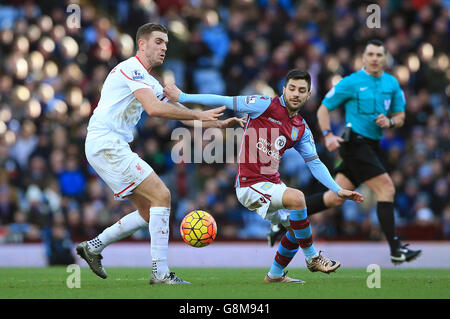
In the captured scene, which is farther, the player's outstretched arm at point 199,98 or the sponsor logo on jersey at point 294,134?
the sponsor logo on jersey at point 294,134

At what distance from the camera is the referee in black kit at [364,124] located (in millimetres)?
9773

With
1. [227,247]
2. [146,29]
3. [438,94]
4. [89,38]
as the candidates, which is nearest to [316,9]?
[438,94]

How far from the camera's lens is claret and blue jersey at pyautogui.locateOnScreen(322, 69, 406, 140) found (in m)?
9.94

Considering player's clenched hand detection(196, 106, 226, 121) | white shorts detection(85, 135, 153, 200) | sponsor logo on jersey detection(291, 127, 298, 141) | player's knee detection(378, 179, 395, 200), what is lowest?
player's knee detection(378, 179, 395, 200)

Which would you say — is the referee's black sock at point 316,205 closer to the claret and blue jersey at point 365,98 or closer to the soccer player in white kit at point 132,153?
the claret and blue jersey at point 365,98

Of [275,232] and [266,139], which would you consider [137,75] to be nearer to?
[266,139]

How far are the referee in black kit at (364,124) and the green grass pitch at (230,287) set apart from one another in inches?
42.5

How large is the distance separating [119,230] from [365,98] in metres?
3.65

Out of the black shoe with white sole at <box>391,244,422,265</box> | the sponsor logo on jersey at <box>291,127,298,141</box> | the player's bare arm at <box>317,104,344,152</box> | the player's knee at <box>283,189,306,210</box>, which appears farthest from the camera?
the player's bare arm at <box>317,104,344,152</box>

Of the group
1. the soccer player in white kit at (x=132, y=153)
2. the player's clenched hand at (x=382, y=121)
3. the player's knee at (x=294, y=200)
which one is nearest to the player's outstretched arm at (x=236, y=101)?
the soccer player in white kit at (x=132, y=153)

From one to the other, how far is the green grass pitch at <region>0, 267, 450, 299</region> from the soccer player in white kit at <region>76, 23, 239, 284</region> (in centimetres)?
41

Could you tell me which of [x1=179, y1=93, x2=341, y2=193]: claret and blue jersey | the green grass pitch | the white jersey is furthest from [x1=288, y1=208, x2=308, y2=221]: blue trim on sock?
the white jersey

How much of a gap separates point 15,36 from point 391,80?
32.2ft

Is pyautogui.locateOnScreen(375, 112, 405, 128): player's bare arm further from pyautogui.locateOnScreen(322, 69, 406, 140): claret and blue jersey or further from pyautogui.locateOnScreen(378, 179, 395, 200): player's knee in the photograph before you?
pyautogui.locateOnScreen(378, 179, 395, 200): player's knee
